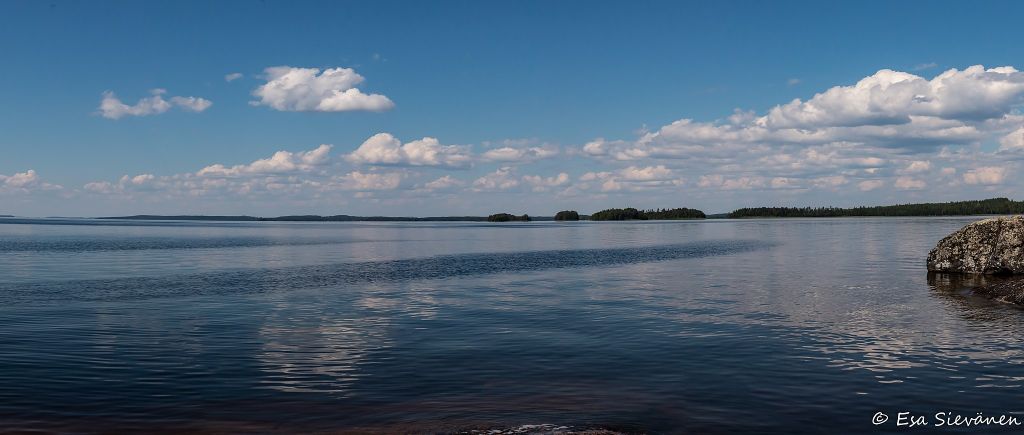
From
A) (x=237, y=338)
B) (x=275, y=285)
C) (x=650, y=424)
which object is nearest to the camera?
(x=650, y=424)

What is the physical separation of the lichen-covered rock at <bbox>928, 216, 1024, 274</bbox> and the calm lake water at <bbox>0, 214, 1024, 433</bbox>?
11.9 ft

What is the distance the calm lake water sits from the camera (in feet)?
41.1

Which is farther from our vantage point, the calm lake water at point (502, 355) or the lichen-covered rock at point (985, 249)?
the lichen-covered rock at point (985, 249)

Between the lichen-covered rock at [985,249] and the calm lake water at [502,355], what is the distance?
3.63 meters

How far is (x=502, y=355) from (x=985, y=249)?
3180 cm

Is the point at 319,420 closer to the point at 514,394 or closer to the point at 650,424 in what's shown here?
the point at 514,394

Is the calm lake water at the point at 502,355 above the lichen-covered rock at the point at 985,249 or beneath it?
beneath

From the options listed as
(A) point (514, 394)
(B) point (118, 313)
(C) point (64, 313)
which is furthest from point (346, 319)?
(A) point (514, 394)

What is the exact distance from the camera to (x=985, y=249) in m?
37.1

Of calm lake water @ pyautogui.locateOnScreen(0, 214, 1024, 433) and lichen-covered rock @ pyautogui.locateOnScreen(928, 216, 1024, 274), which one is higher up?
lichen-covered rock @ pyautogui.locateOnScreen(928, 216, 1024, 274)

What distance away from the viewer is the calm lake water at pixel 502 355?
12.5 metres

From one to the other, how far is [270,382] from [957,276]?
36.5 m

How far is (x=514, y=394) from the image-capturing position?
1387 centimetres

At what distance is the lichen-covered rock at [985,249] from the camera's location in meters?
35.5
